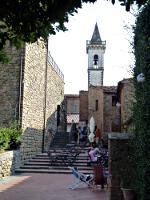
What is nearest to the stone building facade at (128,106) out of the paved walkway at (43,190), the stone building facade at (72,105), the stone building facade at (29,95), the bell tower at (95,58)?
the paved walkway at (43,190)

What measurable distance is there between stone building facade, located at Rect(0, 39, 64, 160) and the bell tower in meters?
30.8

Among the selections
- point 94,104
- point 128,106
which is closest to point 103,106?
point 94,104

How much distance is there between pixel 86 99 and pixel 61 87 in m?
10.7

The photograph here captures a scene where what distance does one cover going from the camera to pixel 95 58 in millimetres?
63219

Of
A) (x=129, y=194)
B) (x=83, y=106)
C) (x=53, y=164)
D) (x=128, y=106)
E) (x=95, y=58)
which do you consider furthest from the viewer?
(x=95, y=58)

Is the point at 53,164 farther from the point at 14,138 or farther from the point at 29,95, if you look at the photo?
the point at 29,95

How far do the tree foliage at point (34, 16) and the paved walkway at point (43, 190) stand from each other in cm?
731

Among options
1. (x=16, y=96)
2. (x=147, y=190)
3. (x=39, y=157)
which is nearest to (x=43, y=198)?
(x=147, y=190)

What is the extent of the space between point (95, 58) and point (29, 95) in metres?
40.2

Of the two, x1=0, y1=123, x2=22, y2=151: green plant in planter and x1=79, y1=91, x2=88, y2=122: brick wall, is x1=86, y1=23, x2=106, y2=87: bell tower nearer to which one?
x1=79, y1=91, x2=88, y2=122: brick wall

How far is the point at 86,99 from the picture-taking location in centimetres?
4744

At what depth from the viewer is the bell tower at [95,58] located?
60.5 metres

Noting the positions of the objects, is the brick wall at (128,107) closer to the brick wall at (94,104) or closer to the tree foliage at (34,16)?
the tree foliage at (34,16)

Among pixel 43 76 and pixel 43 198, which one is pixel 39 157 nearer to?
pixel 43 76
